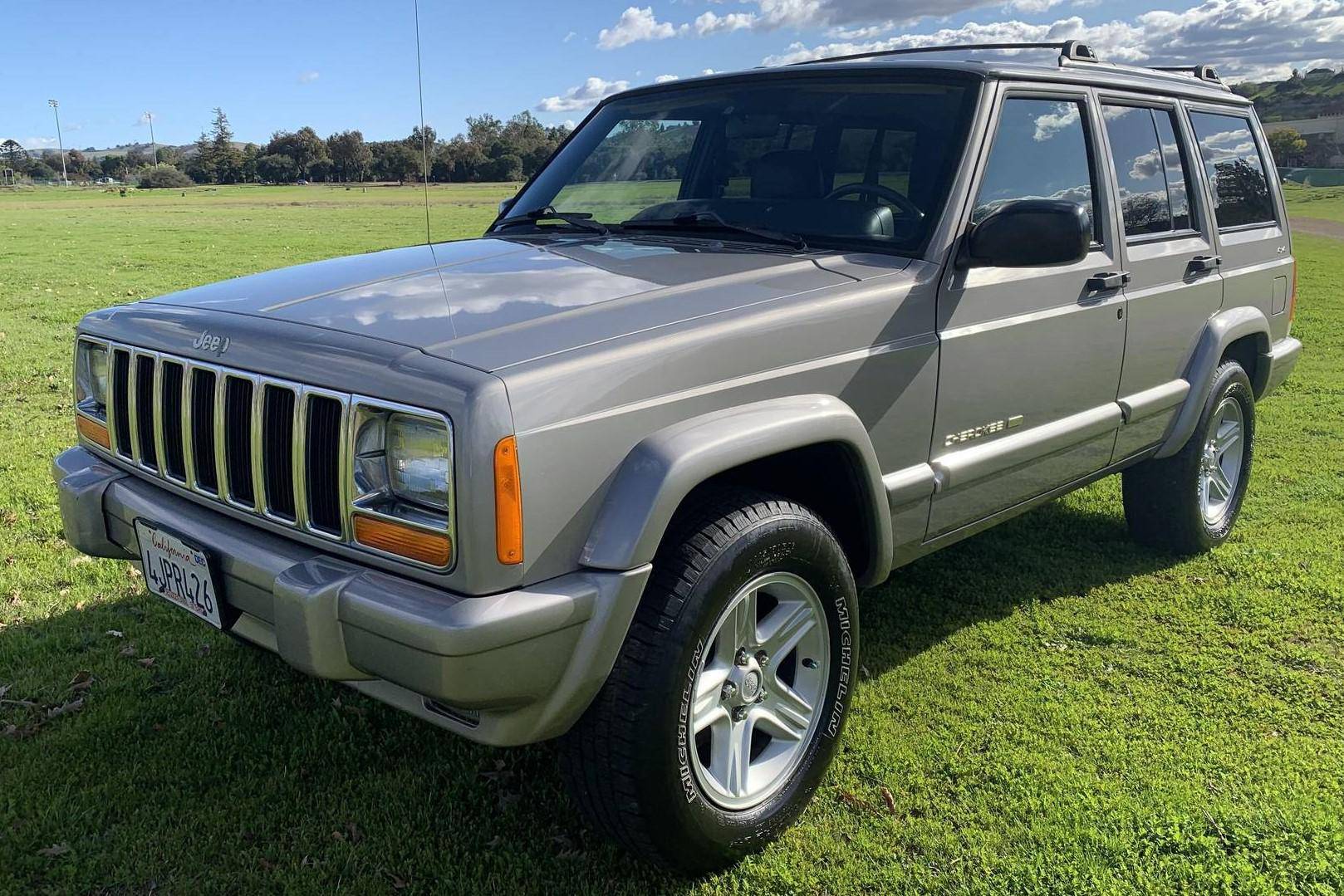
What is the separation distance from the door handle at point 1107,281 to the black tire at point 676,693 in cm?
162

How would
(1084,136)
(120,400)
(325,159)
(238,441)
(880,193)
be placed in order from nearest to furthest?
(238,441) < (120,400) < (880,193) < (1084,136) < (325,159)

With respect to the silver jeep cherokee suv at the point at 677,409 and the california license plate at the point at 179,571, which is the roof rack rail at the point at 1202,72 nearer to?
the silver jeep cherokee suv at the point at 677,409

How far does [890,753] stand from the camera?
3.20 metres

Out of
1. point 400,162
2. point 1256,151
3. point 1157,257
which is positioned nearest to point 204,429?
point 400,162

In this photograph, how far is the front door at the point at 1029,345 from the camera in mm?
3141

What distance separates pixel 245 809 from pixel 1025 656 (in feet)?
8.84

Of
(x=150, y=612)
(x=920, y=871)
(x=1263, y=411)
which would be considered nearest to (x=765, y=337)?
(x=920, y=871)

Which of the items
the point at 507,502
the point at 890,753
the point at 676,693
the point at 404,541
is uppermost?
the point at 507,502

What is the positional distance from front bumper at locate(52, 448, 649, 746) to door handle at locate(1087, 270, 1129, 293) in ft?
Answer: 7.22

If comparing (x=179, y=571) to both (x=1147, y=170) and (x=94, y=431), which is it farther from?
(x=1147, y=170)

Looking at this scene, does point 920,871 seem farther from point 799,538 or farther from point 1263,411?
point 1263,411

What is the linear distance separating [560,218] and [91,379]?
5.35 ft

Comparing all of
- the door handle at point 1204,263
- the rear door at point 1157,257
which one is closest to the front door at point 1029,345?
the rear door at point 1157,257

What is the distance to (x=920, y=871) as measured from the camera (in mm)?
2684
